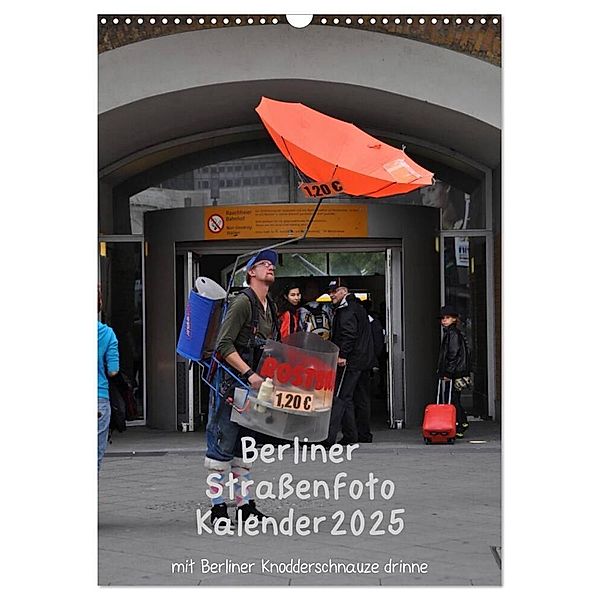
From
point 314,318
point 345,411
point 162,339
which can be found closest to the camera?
point 345,411

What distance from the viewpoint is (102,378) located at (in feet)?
22.0

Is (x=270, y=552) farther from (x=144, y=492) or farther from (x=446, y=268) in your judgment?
(x=446, y=268)

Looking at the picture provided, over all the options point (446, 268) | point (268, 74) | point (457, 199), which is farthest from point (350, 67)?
point (446, 268)

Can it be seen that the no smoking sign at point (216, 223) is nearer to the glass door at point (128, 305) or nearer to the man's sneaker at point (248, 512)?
the glass door at point (128, 305)

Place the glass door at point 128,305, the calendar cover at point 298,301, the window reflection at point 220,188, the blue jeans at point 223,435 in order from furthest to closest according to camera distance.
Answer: the glass door at point 128,305, the window reflection at point 220,188, the blue jeans at point 223,435, the calendar cover at point 298,301

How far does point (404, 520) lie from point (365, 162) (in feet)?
5.49

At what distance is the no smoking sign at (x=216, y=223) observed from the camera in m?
8.58

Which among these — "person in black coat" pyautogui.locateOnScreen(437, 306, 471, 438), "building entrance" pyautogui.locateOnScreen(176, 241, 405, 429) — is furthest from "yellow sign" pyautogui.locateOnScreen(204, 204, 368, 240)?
"person in black coat" pyautogui.locateOnScreen(437, 306, 471, 438)

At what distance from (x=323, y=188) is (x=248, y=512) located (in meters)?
1.56

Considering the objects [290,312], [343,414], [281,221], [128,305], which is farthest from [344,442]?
[128,305]

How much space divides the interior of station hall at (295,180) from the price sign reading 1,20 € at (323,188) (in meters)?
0.25

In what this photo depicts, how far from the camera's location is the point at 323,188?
6.07 m

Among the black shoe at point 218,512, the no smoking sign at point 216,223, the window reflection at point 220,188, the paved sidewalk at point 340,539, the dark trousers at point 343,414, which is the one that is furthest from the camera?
the no smoking sign at point 216,223

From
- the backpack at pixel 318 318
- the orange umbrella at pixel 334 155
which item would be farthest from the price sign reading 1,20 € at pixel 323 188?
the backpack at pixel 318 318
